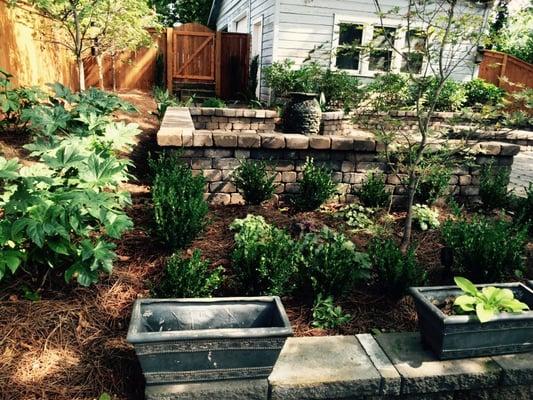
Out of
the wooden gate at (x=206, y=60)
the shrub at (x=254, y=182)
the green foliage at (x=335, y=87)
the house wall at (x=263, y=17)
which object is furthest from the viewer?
the wooden gate at (x=206, y=60)

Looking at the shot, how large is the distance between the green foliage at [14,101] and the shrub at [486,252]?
4222mm

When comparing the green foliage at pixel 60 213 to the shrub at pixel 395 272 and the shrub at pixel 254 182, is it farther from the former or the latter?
the shrub at pixel 395 272

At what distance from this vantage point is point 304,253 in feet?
9.64

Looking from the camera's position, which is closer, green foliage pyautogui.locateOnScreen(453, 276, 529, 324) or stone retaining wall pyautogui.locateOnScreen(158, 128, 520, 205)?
green foliage pyautogui.locateOnScreen(453, 276, 529, 324)

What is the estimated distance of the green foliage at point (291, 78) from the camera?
855 centimetres

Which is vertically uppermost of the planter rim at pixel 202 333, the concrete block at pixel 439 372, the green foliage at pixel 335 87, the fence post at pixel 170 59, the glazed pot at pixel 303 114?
the fence post at pixel 170 59

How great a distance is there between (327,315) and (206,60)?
12624 millimetres

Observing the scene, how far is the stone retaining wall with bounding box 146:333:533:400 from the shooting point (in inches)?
74.6

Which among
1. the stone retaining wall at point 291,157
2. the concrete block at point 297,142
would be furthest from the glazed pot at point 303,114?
the concrete block at point 297,142

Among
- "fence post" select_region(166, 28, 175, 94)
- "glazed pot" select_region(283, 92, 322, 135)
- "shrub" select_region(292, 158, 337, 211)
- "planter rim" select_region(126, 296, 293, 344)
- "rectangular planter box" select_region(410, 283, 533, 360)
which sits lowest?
"rectangular planter box" select_region(410, 283, 533, 360)

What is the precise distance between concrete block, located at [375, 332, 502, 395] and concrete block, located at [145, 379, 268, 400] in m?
0.69

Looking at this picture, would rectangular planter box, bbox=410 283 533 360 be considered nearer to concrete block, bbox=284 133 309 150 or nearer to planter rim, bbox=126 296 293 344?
planter rim, bbox=126 296 293 344

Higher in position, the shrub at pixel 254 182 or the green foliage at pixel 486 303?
the shrub at pixel 254 182

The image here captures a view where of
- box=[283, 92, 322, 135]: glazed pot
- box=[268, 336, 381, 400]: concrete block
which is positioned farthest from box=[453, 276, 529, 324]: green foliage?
box=[283, 92, 322, 135]: glazed pot
